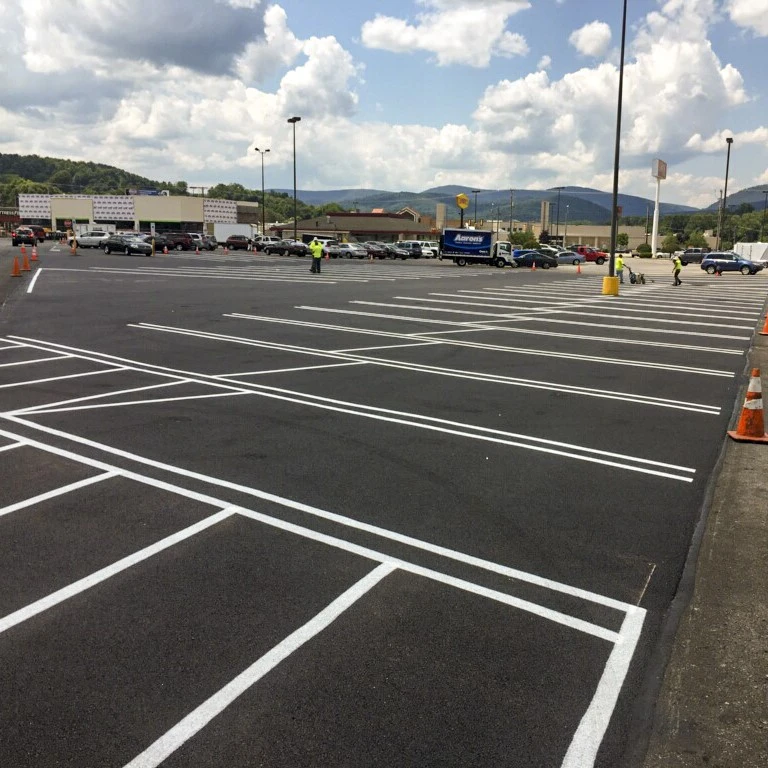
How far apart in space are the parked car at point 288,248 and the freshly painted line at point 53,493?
6023cm

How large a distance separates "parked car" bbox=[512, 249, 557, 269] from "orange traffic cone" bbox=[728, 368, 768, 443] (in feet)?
170

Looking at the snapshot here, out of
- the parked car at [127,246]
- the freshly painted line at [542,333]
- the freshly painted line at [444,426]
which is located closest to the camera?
the freshly painted line at [444,426]

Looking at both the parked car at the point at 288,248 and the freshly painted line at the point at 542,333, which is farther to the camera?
the parked car at the point at 288,248

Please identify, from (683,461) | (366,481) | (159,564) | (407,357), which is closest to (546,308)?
(407,357)

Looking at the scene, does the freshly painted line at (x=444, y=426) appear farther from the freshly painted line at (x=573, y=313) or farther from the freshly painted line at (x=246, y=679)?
the freshly painted line at (x=573, y=313)

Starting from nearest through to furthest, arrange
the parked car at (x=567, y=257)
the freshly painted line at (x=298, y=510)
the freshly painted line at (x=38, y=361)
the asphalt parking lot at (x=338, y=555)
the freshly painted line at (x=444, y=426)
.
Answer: the asphalt parking lot at (x=338, y=555), the freshly painted line at (x=298, y=510), the freshly painted line at (x=444, y=426), the freshly painted line at (x=38, y=361), the parked car at (x=567, y=257)

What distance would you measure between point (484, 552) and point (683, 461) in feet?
10.4

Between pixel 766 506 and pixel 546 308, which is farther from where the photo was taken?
pixel 546 308

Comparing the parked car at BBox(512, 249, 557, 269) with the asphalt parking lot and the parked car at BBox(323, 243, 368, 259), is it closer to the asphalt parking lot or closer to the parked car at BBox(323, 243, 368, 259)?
the parked car at BBox(323, 243, 368, 259)

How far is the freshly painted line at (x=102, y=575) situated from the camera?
4.17m

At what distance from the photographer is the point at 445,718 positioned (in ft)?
10.9

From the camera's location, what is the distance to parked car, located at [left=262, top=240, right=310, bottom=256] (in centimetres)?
6538

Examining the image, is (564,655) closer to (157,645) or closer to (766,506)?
(157,645)

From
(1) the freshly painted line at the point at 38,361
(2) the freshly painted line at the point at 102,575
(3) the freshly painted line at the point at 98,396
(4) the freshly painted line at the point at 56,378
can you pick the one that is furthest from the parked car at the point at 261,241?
(2) the freshly painted line at the point at 102,575
